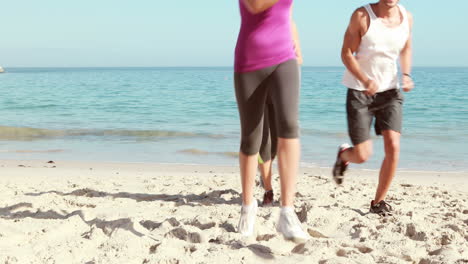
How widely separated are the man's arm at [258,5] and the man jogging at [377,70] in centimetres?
103

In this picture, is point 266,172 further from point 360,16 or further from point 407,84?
point 360,16

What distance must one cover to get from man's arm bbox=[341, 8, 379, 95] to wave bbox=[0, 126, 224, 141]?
8842mm

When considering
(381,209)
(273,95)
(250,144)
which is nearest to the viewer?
(273,95)

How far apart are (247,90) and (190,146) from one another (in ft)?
25.8

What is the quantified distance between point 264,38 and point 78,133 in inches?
436

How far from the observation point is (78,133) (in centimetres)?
1359

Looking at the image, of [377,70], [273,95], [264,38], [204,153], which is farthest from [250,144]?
[204,153]

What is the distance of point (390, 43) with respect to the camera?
398cm

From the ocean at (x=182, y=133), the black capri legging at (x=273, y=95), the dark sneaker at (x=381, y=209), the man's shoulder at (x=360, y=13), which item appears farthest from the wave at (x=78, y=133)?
the black capri legging at (x=273, y=95)

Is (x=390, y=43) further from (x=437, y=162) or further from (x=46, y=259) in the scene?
(x=437, y=162)

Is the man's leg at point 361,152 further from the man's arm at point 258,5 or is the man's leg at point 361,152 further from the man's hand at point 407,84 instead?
the man's arm at point 258,5

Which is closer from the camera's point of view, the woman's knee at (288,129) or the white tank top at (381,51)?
the woman's knee at (288,129)

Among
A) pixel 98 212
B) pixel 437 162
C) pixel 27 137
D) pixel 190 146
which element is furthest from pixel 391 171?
pixel 27 137

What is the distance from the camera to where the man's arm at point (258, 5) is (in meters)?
3.16
